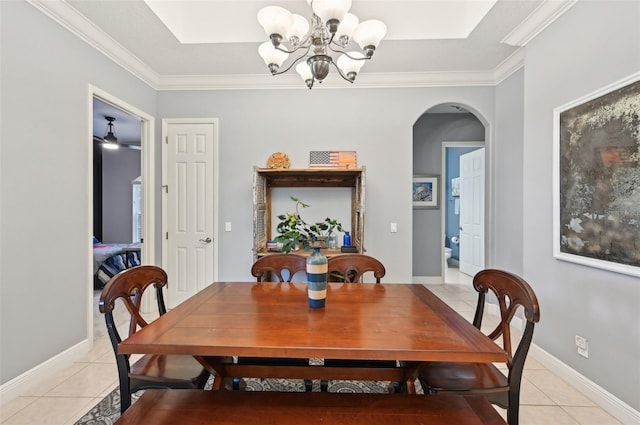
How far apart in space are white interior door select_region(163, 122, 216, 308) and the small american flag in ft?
4.14

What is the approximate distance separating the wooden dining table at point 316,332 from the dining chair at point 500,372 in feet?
0.44

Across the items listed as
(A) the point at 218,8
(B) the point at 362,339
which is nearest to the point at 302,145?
(A) the point at 218,8

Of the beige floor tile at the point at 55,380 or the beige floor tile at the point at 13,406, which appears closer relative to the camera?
the beige floor tile at the point at 13,406

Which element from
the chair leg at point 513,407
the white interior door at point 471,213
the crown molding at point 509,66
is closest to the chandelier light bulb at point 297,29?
the chair leg at point 513,407

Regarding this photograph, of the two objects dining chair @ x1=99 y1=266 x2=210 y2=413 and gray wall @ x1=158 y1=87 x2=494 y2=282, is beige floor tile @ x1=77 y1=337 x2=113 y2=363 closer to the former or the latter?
gray wall @ x1=158 y1=87 x2=494 y2=282

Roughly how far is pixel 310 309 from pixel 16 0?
9.44 ft

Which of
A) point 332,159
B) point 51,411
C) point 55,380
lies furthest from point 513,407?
point 55,380

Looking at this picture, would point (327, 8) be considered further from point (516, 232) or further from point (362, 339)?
point (516, 232)

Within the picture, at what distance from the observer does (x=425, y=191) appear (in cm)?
511

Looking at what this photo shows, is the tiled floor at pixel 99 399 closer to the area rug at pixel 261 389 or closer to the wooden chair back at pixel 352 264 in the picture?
the area rug at pixel 261 389

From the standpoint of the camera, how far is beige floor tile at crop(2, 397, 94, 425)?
6.07 feet

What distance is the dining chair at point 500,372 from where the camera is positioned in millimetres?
1306

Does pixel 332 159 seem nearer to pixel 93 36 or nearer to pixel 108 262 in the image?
pixel 93 36

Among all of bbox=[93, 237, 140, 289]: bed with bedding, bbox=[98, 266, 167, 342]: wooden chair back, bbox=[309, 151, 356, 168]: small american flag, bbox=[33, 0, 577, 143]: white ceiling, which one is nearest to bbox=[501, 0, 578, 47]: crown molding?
bbox=[33, 0, 577, 143]: white ceiling
